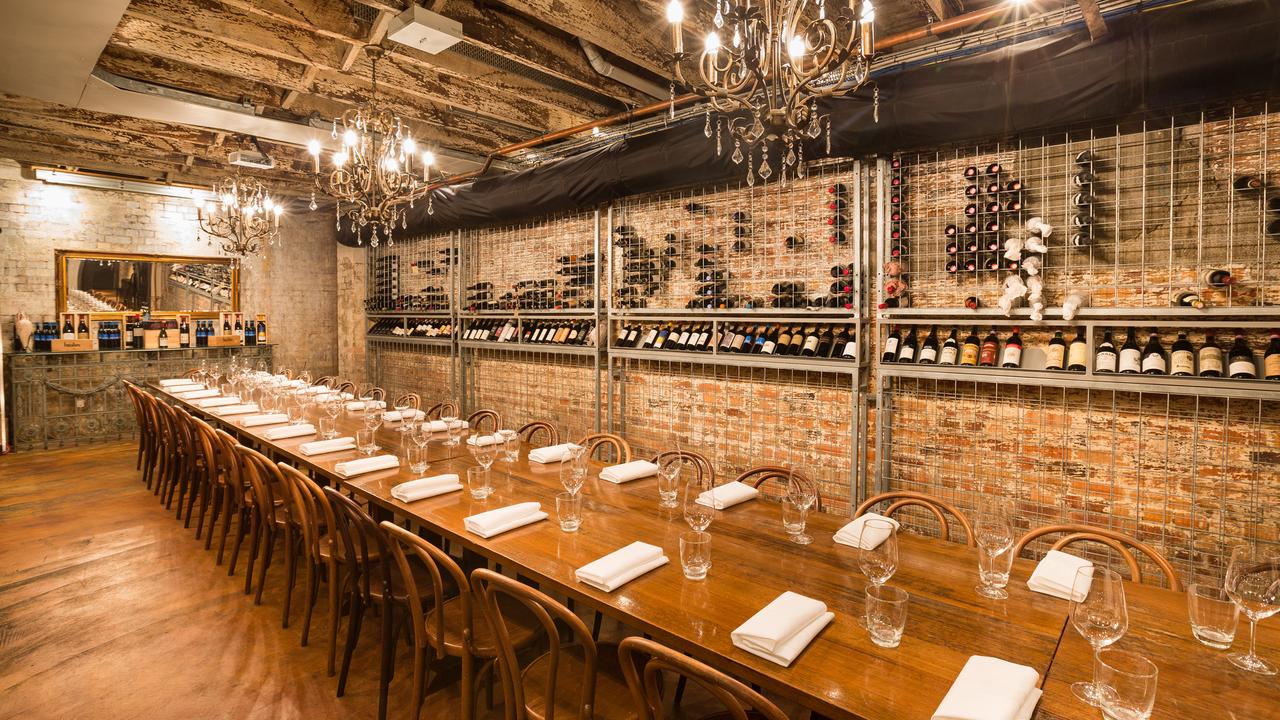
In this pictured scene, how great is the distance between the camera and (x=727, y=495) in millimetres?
2756

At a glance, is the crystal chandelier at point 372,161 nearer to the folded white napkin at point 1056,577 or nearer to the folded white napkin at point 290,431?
the folded white napkin at point 290,431

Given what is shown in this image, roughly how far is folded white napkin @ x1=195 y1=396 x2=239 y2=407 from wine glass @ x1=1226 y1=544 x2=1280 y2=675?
20.9 feet

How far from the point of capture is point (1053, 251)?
340 cm

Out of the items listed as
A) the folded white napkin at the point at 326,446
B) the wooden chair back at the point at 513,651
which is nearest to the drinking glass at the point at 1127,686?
the wooden chair back at the point at 513,651

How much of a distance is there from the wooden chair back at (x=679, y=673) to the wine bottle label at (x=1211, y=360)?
2895 mm

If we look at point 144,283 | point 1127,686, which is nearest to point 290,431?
point 1127,686

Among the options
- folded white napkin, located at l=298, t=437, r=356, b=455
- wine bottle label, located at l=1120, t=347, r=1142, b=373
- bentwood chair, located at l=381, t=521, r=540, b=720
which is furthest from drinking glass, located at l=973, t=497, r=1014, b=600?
folded white napkin, located at l=298, t=437, r=356, b=455

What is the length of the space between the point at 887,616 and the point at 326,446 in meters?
3.31

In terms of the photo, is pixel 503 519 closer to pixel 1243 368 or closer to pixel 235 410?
pixel 1243 368

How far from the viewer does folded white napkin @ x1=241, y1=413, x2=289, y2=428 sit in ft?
14.5

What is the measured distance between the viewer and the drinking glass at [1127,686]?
4.00ft

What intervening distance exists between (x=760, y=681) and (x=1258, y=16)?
335cm

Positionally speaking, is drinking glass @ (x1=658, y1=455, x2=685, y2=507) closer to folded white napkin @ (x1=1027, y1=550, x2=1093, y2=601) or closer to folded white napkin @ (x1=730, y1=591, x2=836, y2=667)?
folded white napkin @ (x1=730, y1=591, x2=836, y2=667)

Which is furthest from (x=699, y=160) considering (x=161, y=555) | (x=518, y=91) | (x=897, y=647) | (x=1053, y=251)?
(x=161, y=555)
